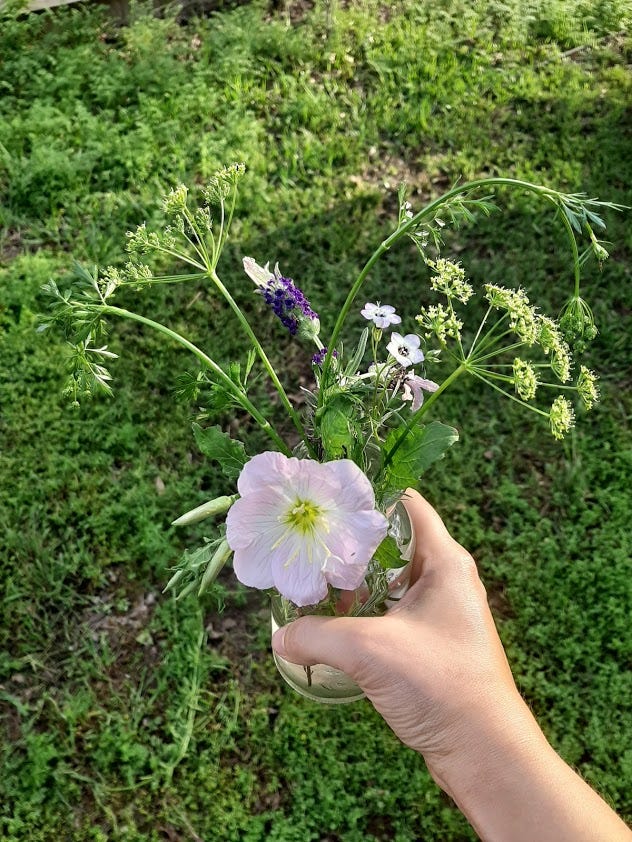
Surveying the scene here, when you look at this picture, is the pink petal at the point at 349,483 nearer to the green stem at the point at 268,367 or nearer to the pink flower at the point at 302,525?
the pink flower at the point at 302,525

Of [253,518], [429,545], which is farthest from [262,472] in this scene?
[429,545]

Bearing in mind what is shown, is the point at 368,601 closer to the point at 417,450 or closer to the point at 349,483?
the point at 417,450

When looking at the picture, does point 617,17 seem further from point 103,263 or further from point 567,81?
point 103,263

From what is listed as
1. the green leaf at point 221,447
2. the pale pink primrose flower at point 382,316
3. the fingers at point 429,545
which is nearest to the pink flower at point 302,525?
the green leaf at point 221,447

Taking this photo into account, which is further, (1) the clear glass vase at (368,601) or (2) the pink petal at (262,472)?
(1) the clear glass vase at (368,601)

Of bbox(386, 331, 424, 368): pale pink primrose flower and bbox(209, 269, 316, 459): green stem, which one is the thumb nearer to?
bbox(209, 269, 316, 459): green stem

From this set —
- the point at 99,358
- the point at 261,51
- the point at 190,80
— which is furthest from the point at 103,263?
the point at 99,358

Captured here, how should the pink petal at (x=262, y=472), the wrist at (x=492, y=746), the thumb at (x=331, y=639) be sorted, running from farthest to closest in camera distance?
the wrist at (x=492, y=746) → the thumb at (x=331, y=639) → the pink petal at (x=262, y=472)
